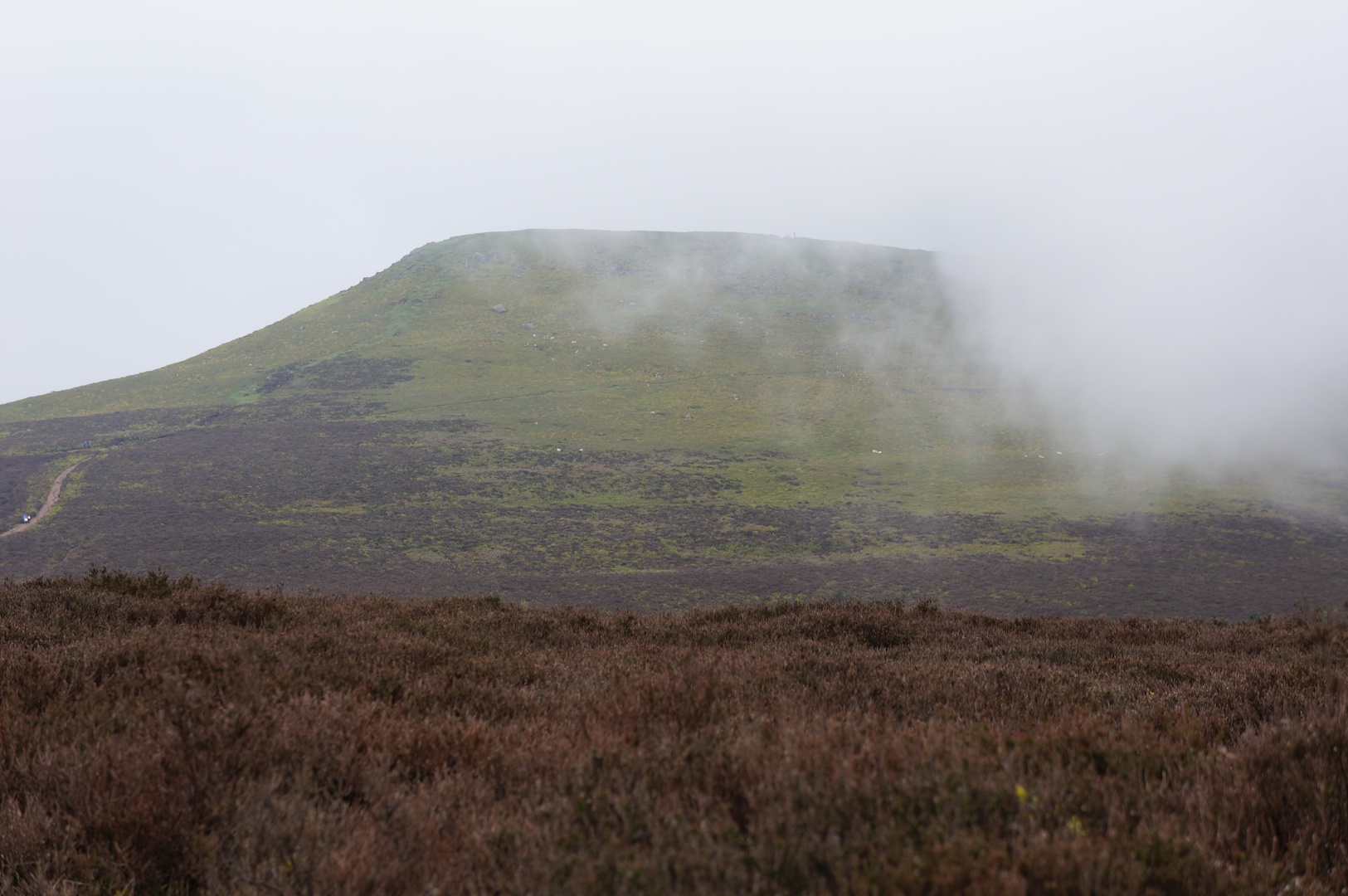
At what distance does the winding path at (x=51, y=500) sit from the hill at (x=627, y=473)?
2.09 feet

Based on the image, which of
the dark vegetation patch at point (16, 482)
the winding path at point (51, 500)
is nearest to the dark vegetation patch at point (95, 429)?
the dark vegetation patch at point (16, 482)

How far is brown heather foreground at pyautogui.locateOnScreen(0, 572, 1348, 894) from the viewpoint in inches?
86.9

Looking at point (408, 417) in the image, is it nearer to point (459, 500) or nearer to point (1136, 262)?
point (459, 500)

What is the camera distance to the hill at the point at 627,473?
28203mm

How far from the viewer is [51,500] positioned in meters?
37.9

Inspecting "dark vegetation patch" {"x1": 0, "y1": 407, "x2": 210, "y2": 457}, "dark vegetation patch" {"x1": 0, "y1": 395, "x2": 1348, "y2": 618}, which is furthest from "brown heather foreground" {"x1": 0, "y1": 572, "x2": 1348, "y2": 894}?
"dark vegetation patch" {"x1": 0, "y1": 407, "x2": 210, "y2": 457}

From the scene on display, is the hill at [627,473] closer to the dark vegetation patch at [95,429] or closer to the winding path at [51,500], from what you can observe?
the dark vegetation patch at [95,429]

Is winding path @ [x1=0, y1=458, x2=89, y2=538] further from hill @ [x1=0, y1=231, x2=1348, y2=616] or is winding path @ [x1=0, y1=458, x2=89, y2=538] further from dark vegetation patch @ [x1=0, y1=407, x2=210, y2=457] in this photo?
dark vegetation patch @ [x1=0, y1=407, x2=210, y2=457]

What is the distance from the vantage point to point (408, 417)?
2191 inches

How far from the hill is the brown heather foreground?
19.6 m

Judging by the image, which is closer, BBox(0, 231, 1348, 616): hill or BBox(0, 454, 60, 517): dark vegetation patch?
BBox(0, 231, 1348, 616): hill

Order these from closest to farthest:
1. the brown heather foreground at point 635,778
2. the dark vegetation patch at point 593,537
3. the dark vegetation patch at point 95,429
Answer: the brown heather foreground at point 635,778 → the dark vegetation patch at point 593,537 → the dark vegetation patch at point 95,429

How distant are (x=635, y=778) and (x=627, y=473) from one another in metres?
42.2

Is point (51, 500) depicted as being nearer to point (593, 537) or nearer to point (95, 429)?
point (95, 429)
